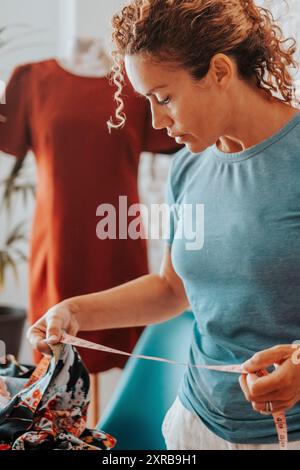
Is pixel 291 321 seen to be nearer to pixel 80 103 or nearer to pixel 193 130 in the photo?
pixel 193 130

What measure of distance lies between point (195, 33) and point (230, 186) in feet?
0.52

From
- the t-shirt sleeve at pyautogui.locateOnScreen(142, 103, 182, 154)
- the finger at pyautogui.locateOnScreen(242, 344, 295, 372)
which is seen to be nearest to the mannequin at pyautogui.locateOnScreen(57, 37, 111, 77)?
the t-shirt sleeve at pyautogui.locateOnScreen(142, 103, 182, 154)

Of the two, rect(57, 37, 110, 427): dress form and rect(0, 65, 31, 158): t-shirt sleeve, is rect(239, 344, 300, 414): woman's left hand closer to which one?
rect(57, 37, 110, 427): dress form

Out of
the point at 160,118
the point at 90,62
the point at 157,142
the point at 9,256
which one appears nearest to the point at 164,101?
the point at 160,118

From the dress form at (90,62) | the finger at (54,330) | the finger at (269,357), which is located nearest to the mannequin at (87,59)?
the dress form at (90,62)

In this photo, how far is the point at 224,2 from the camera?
0.67 metres

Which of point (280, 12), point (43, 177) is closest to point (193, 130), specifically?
point (280, 12)

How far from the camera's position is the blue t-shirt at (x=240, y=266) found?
0.67m

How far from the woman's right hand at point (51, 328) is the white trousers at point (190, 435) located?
158 mm

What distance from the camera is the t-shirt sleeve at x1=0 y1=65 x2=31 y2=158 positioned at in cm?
118

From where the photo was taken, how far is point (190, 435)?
0.76 meters

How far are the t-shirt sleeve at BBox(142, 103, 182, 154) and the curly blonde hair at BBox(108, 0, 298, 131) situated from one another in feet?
1.36

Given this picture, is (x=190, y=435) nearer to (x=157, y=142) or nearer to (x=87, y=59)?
(x=157, y=142)

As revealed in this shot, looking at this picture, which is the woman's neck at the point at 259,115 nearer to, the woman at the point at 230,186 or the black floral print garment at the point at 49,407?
the woman at the point at 230,186
